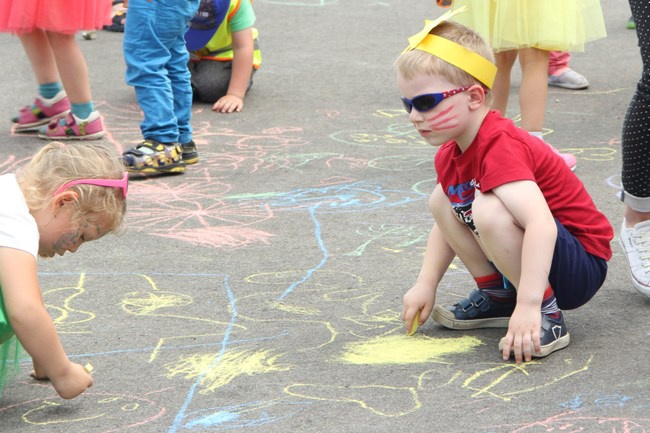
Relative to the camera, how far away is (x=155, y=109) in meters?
4.49

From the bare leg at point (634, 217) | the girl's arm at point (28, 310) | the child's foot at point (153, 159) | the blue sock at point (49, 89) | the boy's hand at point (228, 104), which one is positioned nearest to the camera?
the girl's arm at point (28, 310)

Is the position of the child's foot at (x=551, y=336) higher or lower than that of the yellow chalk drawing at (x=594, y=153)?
higher

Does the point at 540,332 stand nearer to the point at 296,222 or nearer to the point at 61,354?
the point at 61,354

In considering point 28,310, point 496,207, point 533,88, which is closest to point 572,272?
point 496,207

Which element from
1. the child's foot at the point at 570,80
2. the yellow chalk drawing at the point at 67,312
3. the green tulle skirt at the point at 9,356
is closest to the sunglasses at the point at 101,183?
the green tulle skirt at the point at 9,356

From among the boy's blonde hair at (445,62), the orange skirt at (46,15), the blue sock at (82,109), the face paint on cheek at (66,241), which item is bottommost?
the blue sock at (82,109)

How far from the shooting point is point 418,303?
109 inches

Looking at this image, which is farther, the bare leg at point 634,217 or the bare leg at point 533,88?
the bare leg at point 533,88

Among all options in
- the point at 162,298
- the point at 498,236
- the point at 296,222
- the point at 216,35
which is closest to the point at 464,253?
the point at 498,236

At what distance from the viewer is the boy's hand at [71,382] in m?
2.32

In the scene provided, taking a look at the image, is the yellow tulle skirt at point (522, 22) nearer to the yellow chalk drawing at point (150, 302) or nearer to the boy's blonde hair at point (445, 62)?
the boy's blonde hair at point (445, 62)

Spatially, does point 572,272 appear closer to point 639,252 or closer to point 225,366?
point 639,252

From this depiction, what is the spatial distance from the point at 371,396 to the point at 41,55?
10.5ft

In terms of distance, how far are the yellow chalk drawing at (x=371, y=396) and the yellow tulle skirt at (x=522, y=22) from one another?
85.7 inches
